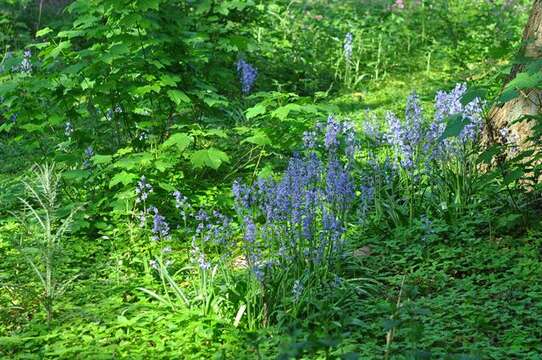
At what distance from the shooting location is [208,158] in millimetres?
4875

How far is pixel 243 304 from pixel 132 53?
2468 millimetres

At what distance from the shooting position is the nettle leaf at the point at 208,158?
482 cm

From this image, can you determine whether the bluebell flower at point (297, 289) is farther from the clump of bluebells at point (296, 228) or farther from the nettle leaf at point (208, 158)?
the nettle leaf at point (208, 158)

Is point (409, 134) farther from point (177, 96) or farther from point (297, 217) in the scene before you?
point (177, 96)

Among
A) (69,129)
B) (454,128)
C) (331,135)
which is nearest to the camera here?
(454,128)

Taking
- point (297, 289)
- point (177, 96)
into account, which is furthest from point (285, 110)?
point (297, 289)

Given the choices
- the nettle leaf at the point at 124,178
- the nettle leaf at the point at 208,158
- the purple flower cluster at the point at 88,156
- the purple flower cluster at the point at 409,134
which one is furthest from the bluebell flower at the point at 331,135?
the purple flower cluster at the point at 88,156

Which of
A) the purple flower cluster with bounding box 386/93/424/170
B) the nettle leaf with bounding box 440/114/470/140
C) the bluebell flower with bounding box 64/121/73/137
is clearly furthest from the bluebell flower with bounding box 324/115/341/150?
the bluebell flower with bounding box 64/121/73/137

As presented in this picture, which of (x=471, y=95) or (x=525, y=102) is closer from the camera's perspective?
(x=471, y=95)

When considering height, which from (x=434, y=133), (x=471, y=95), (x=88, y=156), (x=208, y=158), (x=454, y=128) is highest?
(x=471, y=95)

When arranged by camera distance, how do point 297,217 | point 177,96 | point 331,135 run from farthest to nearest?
point 177,96, point 331,135, point 297,217

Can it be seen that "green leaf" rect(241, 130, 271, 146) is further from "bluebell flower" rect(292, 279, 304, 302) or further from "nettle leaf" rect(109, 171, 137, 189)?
"bluebell flower" rect(292, 279, 304, 302)

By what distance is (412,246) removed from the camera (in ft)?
14.6

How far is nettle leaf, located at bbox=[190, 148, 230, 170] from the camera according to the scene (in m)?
4.82
